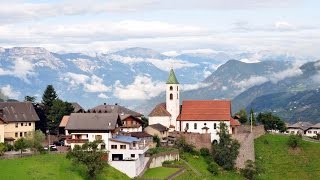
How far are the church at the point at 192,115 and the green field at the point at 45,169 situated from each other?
34.2 metres

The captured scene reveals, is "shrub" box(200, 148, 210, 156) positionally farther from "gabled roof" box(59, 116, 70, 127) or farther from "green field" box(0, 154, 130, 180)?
"green field" box(0, 154, 130, 180)

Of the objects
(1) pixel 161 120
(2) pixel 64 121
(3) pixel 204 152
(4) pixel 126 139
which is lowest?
(3) pixel 204 152

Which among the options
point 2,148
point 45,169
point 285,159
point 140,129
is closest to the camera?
point 45,169

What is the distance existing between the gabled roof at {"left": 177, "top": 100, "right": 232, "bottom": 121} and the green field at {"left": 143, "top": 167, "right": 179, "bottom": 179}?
23.5 m

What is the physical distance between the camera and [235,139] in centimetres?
10925

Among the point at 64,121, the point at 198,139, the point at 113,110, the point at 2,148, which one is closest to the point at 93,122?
the point at 64,121

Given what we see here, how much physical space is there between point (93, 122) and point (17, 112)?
1722 centimetres

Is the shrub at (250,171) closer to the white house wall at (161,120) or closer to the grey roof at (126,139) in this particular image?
the grey roof at (126,139)

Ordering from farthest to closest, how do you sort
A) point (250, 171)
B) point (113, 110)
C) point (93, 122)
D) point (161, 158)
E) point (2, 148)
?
point (113, 110)
point (250, 171)
point (161, 158)
point (93, 122)
point (2, 148)

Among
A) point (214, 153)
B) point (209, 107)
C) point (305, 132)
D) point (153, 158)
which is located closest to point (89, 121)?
point (153, 158)

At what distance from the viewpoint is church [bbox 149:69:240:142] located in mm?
116750

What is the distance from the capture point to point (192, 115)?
119250 millimetres

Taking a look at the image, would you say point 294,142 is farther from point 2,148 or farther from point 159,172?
point 2,148

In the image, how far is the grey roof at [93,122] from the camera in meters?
95.2
